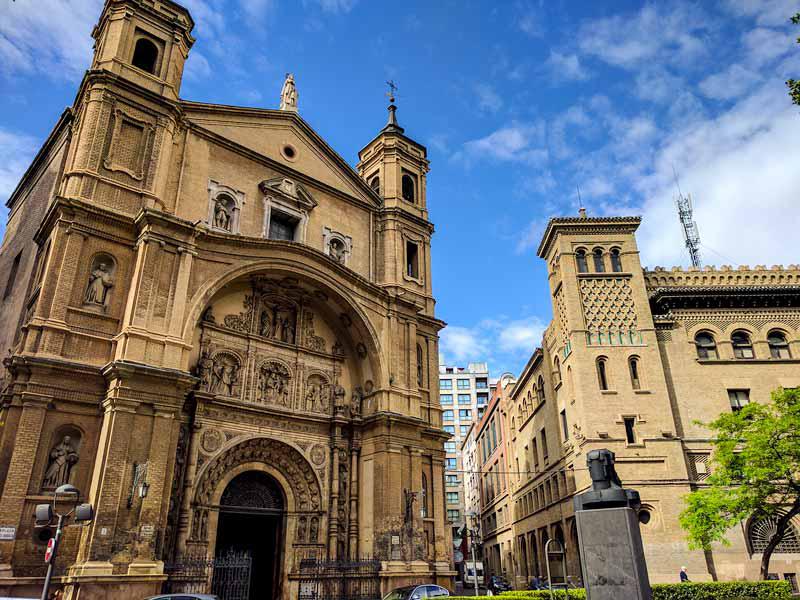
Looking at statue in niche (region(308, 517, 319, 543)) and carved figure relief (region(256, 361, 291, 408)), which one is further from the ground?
carved figure relief (region(256, 361, 291, 408))

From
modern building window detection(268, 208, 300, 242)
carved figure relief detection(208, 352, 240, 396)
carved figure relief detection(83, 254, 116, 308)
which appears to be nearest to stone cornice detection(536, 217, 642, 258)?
modern building window detection(268, 208, 300, 242)

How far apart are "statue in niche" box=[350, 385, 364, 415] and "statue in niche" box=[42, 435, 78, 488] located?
11.0m

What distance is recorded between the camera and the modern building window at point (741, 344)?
32250 mm

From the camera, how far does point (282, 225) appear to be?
1058 inches

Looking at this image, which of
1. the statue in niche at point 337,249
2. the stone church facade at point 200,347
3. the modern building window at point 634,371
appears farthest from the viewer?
the modern building window at point 634,371

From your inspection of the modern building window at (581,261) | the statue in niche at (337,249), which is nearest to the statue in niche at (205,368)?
the statue in niche at (337,249)

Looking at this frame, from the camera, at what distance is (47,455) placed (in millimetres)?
16938

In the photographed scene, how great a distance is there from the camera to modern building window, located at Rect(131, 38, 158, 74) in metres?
24.0

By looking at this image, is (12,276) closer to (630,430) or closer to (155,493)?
(155,493)

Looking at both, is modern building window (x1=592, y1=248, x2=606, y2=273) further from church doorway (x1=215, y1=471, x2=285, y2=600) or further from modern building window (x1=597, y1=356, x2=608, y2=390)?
church doorway (x1=215, y1=471, x2=285, y2=600)

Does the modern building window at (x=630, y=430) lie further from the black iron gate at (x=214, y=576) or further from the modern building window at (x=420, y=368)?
the black iron gate at (x=214, y=576)

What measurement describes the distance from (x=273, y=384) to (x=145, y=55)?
14.2m

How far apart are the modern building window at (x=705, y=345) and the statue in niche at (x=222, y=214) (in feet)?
81.0

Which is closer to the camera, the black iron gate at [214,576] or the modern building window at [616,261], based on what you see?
the black iron gate at [214,576]
